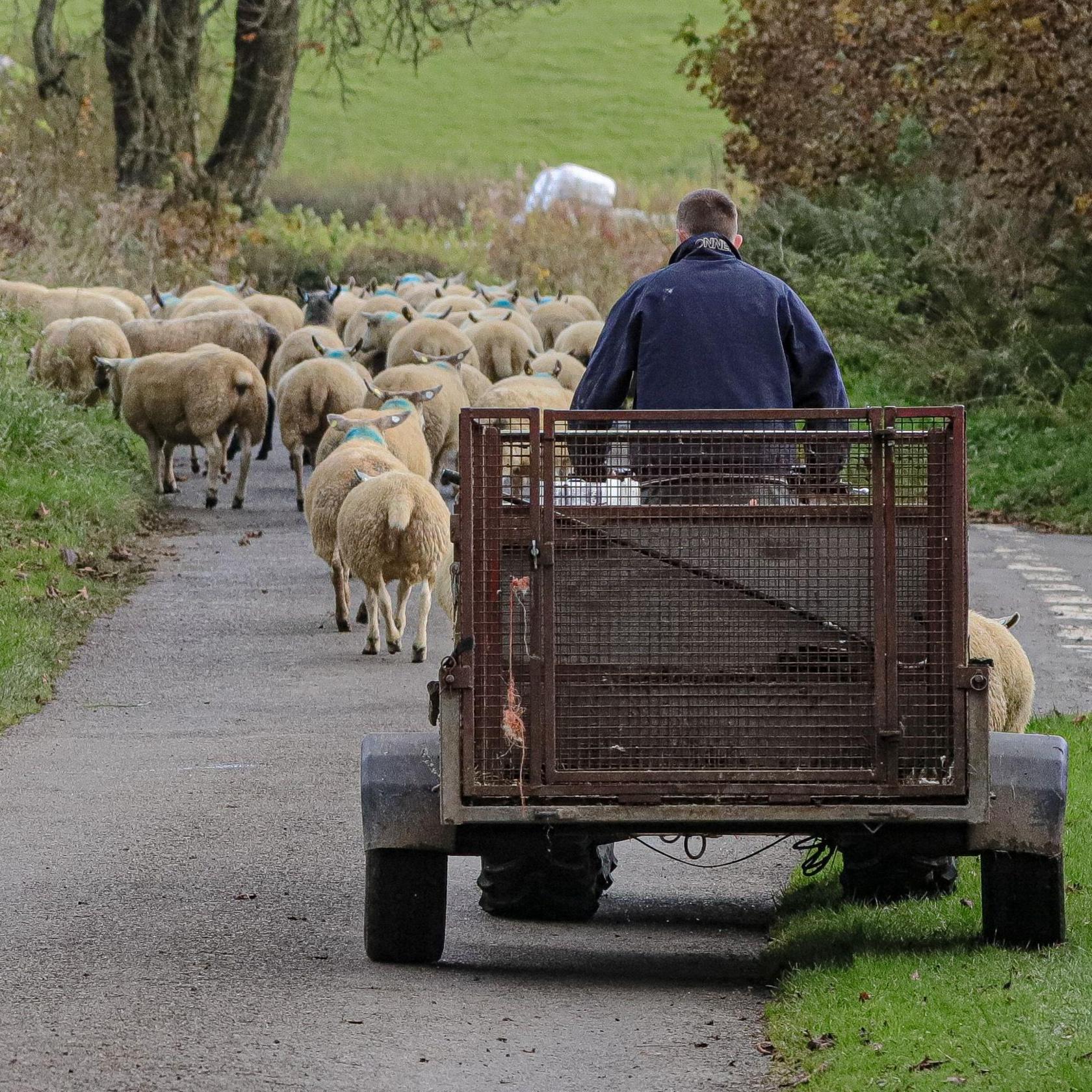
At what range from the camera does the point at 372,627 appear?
12023mm

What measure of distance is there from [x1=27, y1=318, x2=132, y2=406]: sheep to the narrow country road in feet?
24.3

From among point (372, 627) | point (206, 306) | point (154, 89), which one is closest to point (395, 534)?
point (372, 627)

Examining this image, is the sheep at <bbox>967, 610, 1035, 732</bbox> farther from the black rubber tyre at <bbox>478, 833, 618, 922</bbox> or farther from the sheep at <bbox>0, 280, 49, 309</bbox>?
the sheep at <bbox>0, 280, 49, 309</bbox>

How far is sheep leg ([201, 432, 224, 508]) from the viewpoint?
17234 mm

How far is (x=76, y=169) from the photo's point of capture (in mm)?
29859

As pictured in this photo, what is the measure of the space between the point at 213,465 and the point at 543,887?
11.0 meters

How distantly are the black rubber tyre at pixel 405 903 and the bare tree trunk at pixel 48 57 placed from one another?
26349 millimetres

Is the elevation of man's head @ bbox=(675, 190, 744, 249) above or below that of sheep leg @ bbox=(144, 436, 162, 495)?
above

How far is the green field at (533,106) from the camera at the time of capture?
227ft

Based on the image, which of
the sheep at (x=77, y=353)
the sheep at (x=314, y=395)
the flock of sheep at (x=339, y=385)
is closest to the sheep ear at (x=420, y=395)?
the flock of sheep at (x=339, y=385)

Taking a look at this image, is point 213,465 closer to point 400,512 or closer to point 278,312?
point 278,312

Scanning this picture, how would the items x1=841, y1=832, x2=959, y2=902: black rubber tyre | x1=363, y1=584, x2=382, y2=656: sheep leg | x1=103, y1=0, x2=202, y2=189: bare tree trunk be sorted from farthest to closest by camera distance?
x1=103, y1=0, x2=202, y2=189: bare tree trunk
x1=363, y1=584, x2=382, y2=656: sheep leg
x1=841, y1=832, x2=959, y2=902: black rubber tyre

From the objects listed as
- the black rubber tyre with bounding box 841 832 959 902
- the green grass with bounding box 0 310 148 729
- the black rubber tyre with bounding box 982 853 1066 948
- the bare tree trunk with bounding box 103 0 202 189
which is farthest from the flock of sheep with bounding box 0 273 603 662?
the bare tree trunk with bounding box 103 0 202 189

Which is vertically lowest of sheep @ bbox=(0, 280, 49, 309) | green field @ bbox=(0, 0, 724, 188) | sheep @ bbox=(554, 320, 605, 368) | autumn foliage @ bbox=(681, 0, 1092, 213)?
sheep @ bbox=(554, 320, 605, 368)
